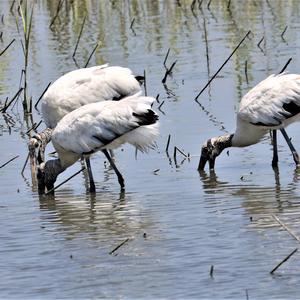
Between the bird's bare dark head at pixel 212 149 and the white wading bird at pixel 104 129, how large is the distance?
804mm

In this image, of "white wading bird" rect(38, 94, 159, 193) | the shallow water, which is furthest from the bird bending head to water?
"white wading bird" rect(38, 94, 159, 193)

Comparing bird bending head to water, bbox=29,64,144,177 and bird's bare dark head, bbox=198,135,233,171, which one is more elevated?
bird bending head to water, bbox=29,64,144,177

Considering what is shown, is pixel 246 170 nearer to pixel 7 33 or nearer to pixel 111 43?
pixel 111 43

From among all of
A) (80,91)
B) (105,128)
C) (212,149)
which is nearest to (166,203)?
(105,128)

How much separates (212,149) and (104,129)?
1264 millimetres

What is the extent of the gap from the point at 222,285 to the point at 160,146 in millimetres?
4999

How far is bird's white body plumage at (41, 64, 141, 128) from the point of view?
1139 centimetres

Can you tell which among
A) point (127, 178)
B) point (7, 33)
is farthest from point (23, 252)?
point (7, 33)

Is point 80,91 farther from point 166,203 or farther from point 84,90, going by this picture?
point 166,203

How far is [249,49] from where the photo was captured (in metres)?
16.8

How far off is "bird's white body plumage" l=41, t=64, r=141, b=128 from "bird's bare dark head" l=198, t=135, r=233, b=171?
1.14 meters

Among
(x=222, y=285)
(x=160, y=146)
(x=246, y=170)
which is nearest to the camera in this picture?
(x=222, y=285)

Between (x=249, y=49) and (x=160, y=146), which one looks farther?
(x=249, y=49)

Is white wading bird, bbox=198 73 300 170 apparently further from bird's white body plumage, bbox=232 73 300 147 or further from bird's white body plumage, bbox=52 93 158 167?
bird's white body plumage, bbox=52 93 158 167
